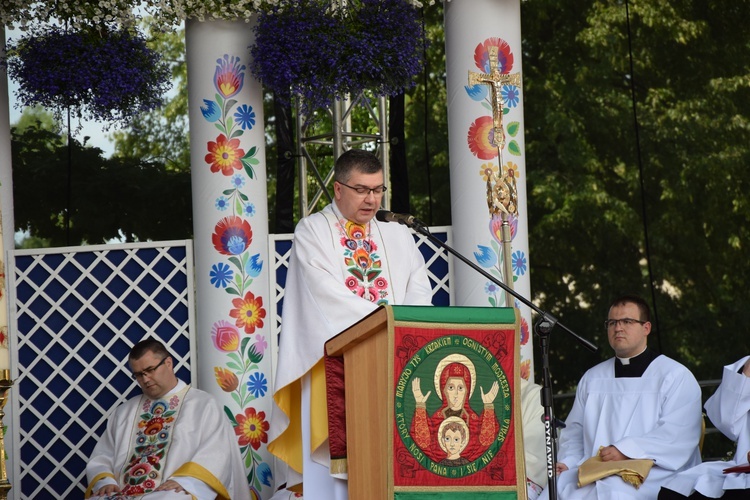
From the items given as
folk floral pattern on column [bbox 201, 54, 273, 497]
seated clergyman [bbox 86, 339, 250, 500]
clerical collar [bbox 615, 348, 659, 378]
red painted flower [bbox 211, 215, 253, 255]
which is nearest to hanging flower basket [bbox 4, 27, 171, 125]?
folk floral pattern on column [bbox 201, 54, 273, 497]

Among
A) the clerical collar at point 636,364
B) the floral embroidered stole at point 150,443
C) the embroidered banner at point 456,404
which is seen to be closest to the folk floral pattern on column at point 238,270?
the floral embroidered stole at point 150,443

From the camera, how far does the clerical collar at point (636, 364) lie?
5902 millimetres

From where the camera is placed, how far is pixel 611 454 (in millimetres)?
5531

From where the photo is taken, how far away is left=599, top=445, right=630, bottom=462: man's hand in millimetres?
5516

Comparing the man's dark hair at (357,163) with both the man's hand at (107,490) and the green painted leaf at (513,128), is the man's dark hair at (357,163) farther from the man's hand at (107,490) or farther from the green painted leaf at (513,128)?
the green painted leaf at (513,128)

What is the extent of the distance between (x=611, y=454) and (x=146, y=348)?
244 centimetres

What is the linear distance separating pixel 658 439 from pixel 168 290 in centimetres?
290

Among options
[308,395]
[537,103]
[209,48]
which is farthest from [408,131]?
[308,395]

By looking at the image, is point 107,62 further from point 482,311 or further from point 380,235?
point 482,311

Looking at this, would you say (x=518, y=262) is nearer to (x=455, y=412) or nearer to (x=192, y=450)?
(x=192, y=450)

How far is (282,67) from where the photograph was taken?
6.40 metres

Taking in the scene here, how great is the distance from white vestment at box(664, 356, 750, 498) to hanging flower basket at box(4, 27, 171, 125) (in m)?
3.51

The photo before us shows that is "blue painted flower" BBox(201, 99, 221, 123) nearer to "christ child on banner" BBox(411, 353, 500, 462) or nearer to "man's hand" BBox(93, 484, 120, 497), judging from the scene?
"man's hand" BBox(93, 484, 120, 497)

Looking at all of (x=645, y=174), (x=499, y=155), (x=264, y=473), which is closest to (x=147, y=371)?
(x=264, y=473)
